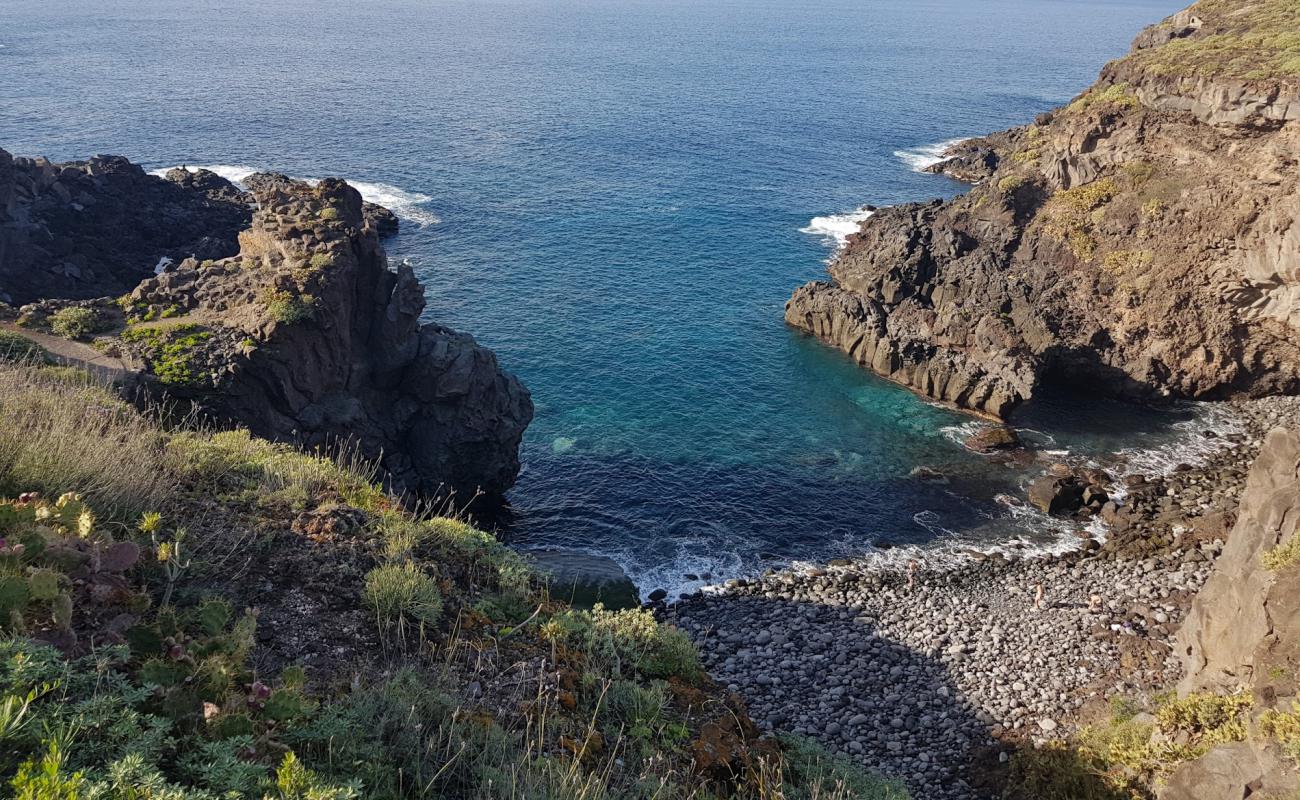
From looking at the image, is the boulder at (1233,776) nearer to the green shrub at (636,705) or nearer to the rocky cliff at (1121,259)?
the green shrub at (636,705)

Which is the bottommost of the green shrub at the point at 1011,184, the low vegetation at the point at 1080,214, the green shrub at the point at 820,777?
the green shrub at the point at 820,777

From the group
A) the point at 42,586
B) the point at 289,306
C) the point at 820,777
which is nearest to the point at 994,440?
the point at 289,306

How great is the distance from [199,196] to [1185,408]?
7533cm

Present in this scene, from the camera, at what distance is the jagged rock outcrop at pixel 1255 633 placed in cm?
1409

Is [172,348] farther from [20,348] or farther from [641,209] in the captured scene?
[641,209]

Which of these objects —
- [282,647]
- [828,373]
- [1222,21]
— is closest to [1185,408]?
[828,373]

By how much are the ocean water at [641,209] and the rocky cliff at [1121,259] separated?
3272 millimetres

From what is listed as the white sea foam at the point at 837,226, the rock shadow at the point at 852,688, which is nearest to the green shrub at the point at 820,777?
the rock shadow at the point at 852,688

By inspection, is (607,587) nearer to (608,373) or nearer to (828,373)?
(608,373)

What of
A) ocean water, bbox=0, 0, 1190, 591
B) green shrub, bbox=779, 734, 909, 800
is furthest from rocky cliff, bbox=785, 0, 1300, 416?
green shrub, bbox=779, 734, 909, 800

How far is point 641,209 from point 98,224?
4461 cm

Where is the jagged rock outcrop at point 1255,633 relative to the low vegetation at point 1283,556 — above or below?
Answer: below

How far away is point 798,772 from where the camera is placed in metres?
13.1

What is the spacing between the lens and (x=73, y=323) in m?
31.8
